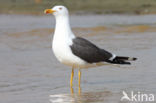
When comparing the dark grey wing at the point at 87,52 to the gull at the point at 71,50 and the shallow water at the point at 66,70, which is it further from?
the shallow water at the point at 66,70

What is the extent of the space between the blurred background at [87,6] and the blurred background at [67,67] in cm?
137

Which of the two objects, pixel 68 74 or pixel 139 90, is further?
pixel 68 74

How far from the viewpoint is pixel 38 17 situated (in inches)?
878

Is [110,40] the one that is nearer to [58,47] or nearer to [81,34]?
[81,34]

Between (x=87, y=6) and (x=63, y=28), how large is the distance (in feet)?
58.3

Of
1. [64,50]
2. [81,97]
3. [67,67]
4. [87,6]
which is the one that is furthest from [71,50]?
[87,6]

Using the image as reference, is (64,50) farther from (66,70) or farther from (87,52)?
(66,70)

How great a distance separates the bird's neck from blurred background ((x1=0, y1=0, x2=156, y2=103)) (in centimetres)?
83

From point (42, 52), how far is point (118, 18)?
31.9 ft

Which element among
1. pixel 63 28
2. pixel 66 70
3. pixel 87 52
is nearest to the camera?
pixel 63 28

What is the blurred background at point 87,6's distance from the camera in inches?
955

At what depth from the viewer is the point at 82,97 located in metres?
7.07

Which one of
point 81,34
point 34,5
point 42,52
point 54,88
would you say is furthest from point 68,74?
point 34,5

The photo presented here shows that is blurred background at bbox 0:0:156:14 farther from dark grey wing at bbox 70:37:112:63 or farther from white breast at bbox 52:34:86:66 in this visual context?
white breast at bbox 52:34:86:66
